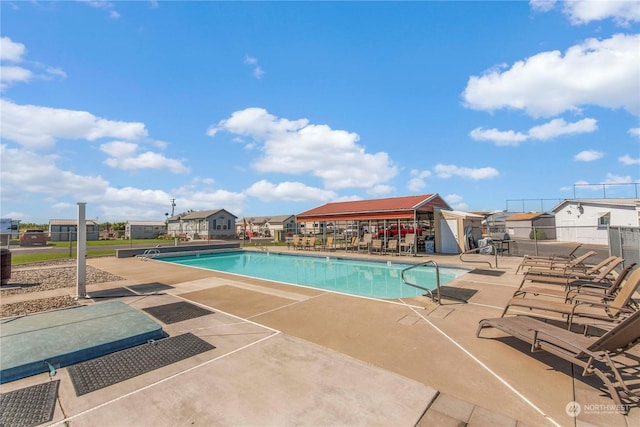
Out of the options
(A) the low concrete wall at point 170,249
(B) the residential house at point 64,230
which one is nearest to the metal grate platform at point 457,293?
(A) the low concrete wall at point 170,249

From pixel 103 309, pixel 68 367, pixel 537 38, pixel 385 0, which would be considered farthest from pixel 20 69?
pixel 537 38

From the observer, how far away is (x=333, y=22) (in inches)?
486

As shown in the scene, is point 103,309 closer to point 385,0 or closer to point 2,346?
point 2,346

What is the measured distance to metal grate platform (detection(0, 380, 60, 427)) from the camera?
2438 mm

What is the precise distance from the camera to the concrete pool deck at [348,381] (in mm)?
2486

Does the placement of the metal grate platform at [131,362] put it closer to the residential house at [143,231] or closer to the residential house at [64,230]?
the residential house at [64,230]

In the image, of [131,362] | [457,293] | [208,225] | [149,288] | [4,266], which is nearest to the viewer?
[131,362]

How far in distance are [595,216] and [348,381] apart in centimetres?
3187

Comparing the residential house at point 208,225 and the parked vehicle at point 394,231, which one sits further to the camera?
the residential house at point 208,225

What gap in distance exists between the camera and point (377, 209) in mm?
17766

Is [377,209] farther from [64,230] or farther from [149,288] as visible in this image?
[64,230]

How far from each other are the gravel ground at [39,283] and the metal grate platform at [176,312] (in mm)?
2219

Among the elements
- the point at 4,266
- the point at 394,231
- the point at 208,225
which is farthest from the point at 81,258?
the point at 208,225

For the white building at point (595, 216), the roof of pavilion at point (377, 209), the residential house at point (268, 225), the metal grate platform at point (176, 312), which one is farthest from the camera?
the residential house at point (268, 225)
